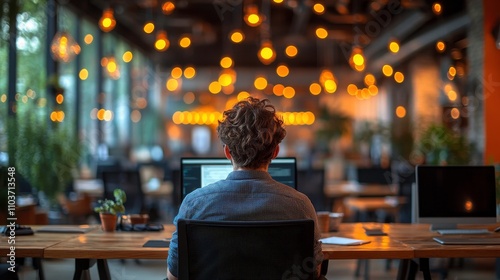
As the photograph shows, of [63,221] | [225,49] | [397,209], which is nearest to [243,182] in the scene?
[397,209]

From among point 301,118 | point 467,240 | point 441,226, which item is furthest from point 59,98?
point 301,118

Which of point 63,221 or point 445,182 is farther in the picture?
point 63,221

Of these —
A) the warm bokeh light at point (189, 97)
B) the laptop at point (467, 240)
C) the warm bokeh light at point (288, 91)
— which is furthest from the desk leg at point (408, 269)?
the warm bokeh light at point (189, 97)

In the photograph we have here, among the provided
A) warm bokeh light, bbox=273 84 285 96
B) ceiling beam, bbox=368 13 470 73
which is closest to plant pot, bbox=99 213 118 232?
ceiling beam, bbox=368 13 470 73

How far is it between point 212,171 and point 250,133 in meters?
1.53

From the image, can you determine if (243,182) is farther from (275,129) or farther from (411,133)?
(411,133)

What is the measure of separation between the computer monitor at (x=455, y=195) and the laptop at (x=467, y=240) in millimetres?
355

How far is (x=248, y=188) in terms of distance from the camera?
256cm

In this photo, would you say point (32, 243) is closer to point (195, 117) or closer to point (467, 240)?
point (467, 240)

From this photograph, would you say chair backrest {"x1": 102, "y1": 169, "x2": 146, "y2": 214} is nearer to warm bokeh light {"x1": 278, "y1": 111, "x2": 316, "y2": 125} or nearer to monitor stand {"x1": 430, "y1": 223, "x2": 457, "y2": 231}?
monitor stand {"x1": 430, "y1": 223, "x2": 457, "y2": 231}

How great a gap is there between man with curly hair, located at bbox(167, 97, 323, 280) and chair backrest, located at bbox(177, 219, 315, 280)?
115 mm

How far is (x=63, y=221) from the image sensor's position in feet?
26.4

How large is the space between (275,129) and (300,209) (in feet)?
1.07

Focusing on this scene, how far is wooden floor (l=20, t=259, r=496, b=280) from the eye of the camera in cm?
631
